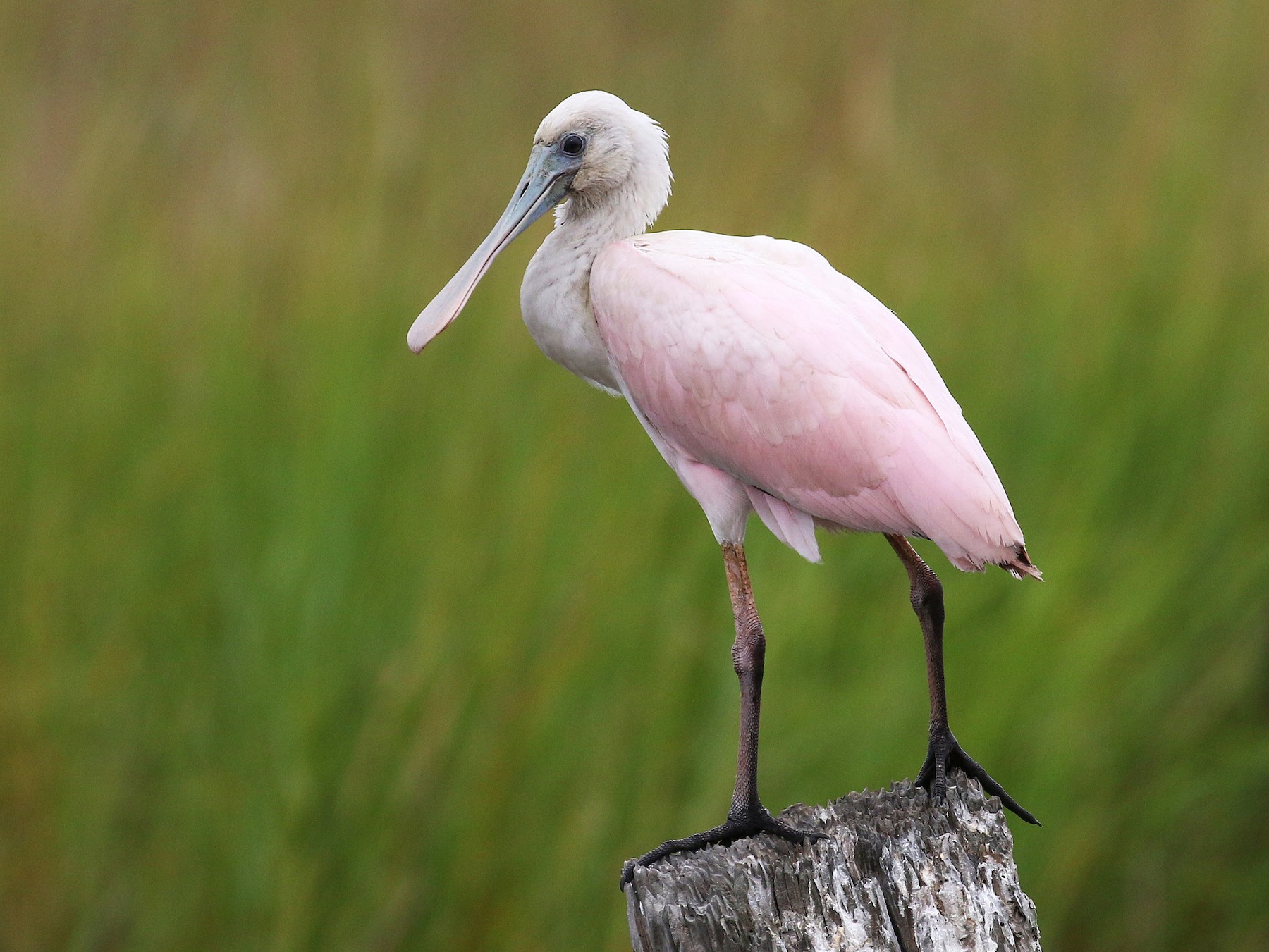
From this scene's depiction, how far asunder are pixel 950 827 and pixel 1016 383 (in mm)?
1343

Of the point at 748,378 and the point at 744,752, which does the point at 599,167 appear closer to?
the point at 748,378

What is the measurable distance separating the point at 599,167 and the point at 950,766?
2.61 ft

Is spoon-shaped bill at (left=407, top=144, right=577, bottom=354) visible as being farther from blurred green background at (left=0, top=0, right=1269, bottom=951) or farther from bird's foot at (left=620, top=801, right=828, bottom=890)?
bird's foot at (left=620, top=801, right=828, bottom=890)

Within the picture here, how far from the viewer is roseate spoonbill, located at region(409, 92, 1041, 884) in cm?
157

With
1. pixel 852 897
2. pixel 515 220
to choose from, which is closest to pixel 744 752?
pixel 852 897

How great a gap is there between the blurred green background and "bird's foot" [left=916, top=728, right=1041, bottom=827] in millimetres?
420

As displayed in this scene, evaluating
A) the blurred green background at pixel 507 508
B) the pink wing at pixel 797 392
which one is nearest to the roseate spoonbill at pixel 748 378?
the pink wing at pixel 797 392

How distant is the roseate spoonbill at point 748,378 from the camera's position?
1.57 metres

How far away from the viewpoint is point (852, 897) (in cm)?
134

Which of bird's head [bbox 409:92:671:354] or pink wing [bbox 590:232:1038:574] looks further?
bird's head [bbox 409:92:671:354]

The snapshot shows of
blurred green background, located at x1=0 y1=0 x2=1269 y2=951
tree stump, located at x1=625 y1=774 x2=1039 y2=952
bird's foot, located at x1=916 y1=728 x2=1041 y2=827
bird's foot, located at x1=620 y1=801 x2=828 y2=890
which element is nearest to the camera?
tree stump, located at x1=625 y1=774 x2=1039 y2=952

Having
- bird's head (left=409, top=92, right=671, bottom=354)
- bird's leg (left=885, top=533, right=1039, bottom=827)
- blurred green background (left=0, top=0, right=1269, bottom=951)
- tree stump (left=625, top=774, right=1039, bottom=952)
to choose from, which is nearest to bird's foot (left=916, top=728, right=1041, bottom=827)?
bird's leg (left=885, top=533, right=1039, bottom=827)

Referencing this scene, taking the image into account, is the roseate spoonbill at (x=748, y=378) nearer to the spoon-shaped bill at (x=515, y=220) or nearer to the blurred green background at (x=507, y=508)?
the spoon-shaped bill at (x=515, y=220)

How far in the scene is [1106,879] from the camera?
98.5 inches
